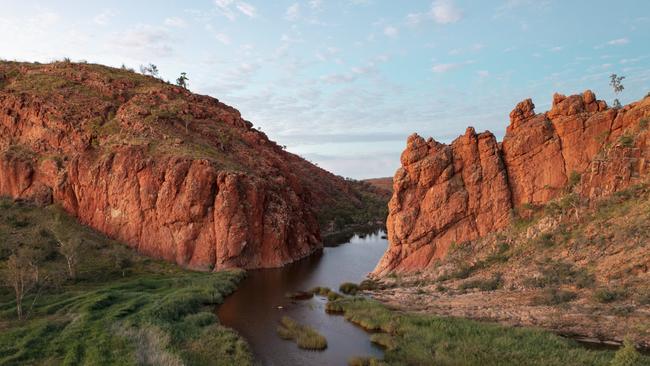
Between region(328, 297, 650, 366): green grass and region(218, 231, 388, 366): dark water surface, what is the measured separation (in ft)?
5.52

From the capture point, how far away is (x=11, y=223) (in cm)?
5212

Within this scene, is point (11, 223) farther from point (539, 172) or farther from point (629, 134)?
point (629, 134)

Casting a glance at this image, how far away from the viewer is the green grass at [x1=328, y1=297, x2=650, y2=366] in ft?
76.5

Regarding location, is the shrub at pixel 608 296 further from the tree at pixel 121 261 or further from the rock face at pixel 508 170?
the tree at pixel 121 261

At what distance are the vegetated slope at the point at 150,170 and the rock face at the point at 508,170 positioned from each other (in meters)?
18.8

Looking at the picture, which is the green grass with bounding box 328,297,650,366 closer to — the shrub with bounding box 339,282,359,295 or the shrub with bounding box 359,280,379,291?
the shrub with bounding box 359,280,379,291

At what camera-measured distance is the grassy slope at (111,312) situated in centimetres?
2503

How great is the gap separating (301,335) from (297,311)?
7264mm

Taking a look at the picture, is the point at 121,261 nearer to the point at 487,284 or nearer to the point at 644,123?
the point at 487,284

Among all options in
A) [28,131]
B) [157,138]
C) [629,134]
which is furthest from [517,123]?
[28,131]

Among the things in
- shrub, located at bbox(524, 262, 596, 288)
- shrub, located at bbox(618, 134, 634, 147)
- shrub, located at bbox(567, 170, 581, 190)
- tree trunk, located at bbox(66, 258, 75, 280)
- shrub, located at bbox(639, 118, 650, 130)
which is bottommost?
shrub, located at bbox(524, 262, 596, 288)

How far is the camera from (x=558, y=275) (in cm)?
3319

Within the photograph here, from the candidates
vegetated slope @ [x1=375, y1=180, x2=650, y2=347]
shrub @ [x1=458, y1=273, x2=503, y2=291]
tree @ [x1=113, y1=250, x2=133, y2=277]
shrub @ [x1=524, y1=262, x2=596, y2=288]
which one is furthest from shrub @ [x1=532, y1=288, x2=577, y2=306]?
tree @ [x1=113, y1=250, x2=133, y2=277]

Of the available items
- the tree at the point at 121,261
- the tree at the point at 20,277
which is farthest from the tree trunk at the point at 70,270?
the tree at the point at 121,261
